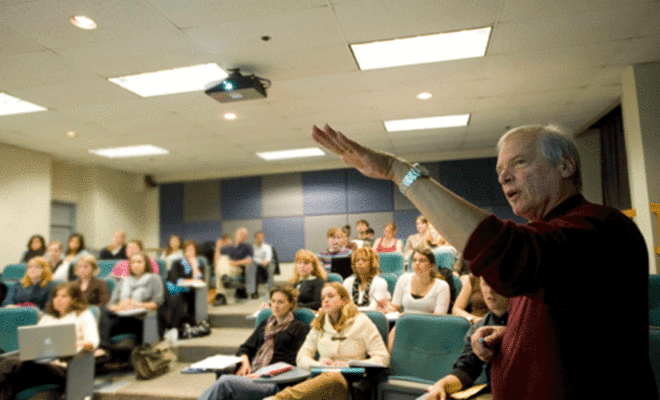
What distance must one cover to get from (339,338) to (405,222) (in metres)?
5.68

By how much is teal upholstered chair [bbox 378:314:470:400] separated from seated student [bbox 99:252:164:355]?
9.81 ft

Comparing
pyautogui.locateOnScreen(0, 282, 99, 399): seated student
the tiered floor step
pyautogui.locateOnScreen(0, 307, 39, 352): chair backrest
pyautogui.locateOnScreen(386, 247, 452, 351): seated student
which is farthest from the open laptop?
pyautogui.locateOnScreen(386, 247, 452, 351): seated student

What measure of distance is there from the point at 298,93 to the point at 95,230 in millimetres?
6045

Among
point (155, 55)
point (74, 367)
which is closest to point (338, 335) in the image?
point (74, 367)

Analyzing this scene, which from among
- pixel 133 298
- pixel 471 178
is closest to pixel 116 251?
pixel 133 298

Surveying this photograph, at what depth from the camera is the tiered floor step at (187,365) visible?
3.72 m

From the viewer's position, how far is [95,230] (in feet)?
27.5

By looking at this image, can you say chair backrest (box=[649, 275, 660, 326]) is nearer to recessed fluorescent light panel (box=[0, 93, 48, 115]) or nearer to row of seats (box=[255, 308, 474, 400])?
row of seats (box=[255, 308, 474, 400])

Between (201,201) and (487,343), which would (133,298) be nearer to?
(487,343)

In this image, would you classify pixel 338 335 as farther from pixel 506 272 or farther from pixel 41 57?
pixel 41 57

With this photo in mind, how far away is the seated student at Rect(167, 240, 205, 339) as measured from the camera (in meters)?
5.09

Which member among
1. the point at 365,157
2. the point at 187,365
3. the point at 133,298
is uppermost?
the point at 365,157

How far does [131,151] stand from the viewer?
7.27m

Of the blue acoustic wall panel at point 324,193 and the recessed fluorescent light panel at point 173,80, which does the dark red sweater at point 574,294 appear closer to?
the recessed fluorescent light panel at point 173,80
